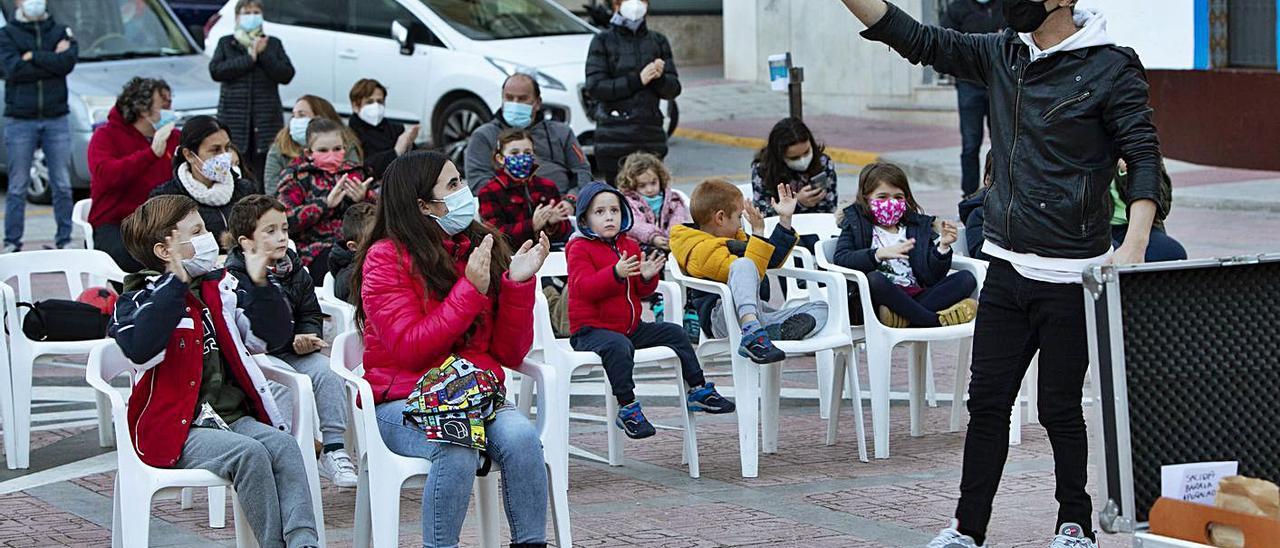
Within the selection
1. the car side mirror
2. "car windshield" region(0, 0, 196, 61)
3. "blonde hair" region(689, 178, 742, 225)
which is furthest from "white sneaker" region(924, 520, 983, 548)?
"car windshield" region(0, 0, 196, 61)

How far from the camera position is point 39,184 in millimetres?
16031

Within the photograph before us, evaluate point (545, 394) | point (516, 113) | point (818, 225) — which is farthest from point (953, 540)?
point (516, 113)

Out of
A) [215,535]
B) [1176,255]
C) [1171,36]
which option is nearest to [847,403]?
[1176,255]

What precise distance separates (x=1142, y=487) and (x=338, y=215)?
588 centimetres

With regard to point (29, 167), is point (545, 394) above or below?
below

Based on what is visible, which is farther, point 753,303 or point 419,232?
point 753,303

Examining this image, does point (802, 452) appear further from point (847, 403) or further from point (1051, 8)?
point (1051, 8)

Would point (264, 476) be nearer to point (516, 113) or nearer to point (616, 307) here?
point (616, 307)

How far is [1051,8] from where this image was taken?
495 cm

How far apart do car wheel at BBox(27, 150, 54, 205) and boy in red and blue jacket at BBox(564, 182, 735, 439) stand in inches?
385

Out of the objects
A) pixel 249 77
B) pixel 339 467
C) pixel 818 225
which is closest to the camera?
pixel 339 467

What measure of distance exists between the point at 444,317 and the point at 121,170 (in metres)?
4.65

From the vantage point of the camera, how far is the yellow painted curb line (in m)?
18.5

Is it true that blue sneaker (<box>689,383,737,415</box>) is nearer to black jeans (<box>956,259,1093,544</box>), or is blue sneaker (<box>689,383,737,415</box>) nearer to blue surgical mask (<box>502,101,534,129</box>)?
black jeans (<box>956,259,1093,544</box>)
